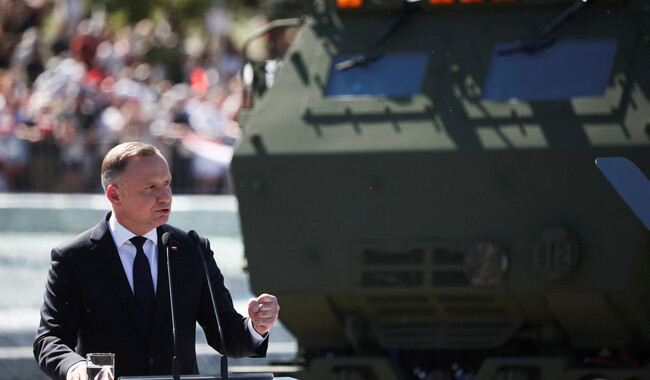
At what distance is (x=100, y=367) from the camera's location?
4.12 metres

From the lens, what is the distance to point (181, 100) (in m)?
19.7

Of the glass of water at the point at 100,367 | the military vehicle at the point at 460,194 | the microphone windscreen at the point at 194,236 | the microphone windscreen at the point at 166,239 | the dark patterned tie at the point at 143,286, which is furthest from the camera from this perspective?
the military vehicle at the point at 460,194

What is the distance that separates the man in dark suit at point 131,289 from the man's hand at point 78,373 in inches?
11.7

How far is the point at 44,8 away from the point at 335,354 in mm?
16617

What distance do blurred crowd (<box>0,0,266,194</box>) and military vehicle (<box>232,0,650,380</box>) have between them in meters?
9.91

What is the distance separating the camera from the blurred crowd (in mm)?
18406

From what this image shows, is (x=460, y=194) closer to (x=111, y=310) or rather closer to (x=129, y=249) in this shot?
(x=129, y=249)

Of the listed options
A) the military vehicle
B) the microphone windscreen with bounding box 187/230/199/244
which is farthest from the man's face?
the military vehicle

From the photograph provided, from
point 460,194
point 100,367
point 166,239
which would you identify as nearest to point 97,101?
point 460,194

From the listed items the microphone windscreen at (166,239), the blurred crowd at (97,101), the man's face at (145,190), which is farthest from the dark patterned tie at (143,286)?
the blurred crowd at (97,101)

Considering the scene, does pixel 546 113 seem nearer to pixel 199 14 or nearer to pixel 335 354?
pixel 335 354

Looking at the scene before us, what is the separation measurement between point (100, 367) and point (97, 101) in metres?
15.8

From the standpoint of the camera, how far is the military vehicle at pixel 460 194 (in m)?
7.66

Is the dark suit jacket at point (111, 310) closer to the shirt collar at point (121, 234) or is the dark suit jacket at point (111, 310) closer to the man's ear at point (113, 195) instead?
the shirt collar at point (121, 234)
